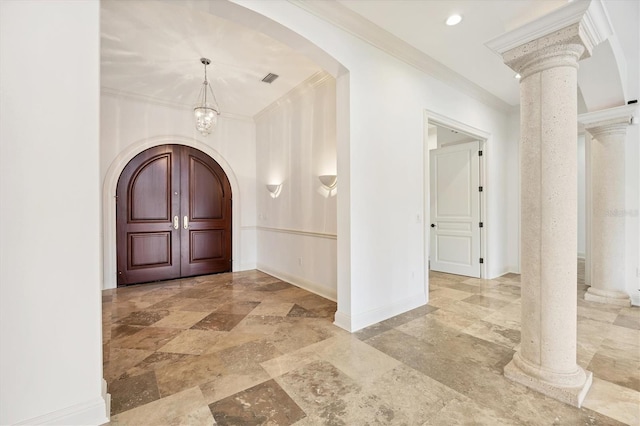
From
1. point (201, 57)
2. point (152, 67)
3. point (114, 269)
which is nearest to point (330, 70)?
point (201, 57)

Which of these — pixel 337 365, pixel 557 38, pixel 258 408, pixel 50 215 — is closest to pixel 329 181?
pixel 337 365

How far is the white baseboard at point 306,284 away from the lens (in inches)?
159

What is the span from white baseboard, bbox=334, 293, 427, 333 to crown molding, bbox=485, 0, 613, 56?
2.72 metres

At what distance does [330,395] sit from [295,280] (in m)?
2.91

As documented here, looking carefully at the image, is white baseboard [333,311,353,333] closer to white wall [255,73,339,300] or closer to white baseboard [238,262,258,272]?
white wall [255,73,339,300]

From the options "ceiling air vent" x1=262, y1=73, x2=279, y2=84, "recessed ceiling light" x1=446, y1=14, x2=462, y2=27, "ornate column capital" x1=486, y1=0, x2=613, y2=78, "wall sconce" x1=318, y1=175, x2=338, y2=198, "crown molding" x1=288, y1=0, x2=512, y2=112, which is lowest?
"wall sconce" x1=318, y1=175, x2=338, y2=198

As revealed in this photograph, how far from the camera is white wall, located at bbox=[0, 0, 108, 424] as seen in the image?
146 cm

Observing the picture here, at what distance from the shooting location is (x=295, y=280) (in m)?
4.82

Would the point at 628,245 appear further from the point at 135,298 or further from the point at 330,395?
the point at 135,298

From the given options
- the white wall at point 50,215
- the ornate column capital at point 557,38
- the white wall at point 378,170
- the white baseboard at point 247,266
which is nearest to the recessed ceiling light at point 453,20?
the white wall at point 378,170

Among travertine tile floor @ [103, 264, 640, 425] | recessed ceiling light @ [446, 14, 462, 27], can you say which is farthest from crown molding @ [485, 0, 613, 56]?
travertine tile floor @ [103, 264, 640, 425]

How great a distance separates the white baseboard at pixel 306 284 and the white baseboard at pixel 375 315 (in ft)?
2.72

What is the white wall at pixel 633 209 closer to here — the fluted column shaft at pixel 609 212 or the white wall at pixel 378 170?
the fluted column shaft at pixel 609 212

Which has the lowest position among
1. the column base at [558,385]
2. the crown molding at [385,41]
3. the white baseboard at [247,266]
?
the column base at [558,385]
